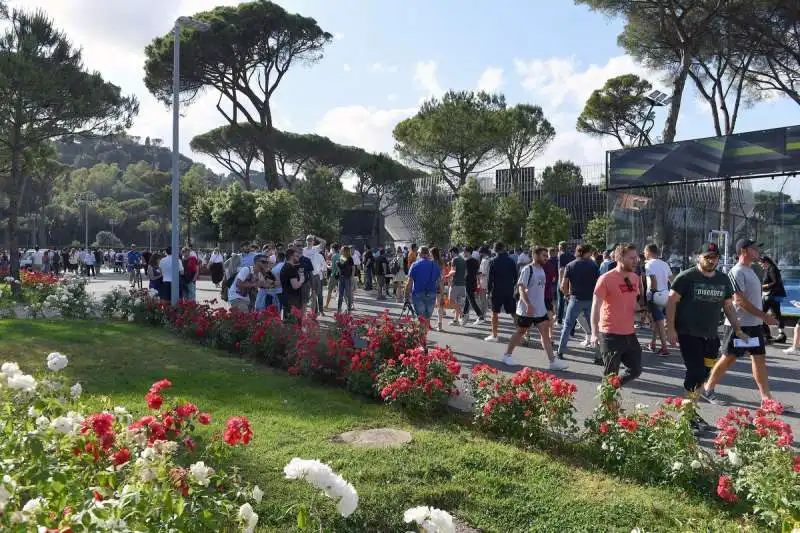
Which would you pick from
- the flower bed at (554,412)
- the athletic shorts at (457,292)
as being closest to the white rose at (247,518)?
the flower bed at (554,412)

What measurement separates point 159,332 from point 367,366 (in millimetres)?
5843

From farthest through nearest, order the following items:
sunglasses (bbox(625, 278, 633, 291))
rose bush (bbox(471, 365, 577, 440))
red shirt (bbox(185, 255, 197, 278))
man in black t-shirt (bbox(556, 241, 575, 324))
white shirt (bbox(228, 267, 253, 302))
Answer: red shirt (bbox(185, 255, 197, 278)) < man in black t-shirt (bbox(556, 241, 575, 324)) < white shirt (bbox(228, 267, 253, 302)) < sunglasses (bbox(625, 278, 633, 291)) < rose bush (bbox(471, 365, 577, 440))

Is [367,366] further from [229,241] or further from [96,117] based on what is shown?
[229,241]

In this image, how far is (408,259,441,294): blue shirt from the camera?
11500 mm

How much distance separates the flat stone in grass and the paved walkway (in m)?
1.26

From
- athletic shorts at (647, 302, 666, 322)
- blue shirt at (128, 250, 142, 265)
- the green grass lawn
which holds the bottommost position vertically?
the green grass lawn

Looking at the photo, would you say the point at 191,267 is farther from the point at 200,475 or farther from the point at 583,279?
the point at 200,475

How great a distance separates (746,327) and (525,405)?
8.90ft

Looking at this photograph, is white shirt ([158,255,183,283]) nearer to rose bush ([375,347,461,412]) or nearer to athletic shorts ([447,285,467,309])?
athletic shorts ([447,285,467,309])

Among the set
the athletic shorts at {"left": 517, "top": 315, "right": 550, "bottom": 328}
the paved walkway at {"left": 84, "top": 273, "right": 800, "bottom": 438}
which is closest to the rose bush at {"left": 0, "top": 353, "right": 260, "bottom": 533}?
the paved walkway at {"left": 84, "top": 273, "right": 800, "bottom": 438}

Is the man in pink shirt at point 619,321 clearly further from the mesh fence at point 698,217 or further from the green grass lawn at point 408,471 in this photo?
the mesh fence at point 698,217

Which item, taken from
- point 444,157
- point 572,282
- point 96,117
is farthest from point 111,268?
point 572,282

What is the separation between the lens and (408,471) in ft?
15.2

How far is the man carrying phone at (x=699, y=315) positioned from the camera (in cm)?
622
